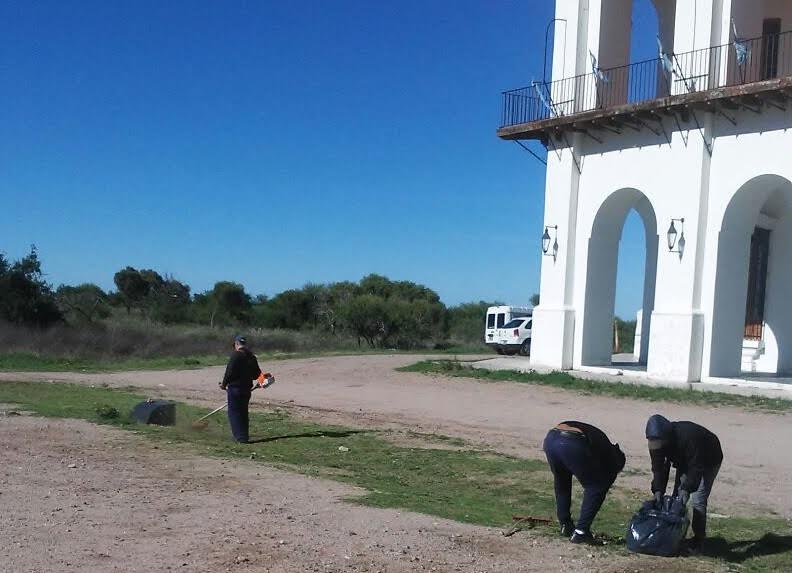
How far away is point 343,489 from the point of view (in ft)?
32.3

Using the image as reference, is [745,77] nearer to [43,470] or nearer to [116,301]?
[43,470]

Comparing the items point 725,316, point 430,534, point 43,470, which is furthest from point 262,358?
point 430,534

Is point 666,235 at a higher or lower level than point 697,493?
higher

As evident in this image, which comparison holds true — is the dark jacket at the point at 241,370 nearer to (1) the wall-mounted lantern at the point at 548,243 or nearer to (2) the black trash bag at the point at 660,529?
(2) the black trash bag at the point at 660,529

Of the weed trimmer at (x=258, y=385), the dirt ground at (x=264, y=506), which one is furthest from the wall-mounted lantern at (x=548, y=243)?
the weed trimmer at (x=258, y=385)

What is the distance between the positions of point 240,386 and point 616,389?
10726 mm

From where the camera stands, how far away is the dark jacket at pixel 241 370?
555 inches

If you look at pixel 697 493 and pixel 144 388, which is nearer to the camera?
pixel 697 493

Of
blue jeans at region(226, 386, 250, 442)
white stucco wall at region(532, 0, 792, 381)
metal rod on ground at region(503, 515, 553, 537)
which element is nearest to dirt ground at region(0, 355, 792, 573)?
metal rod on ground at region(503, 515, 553, 537)

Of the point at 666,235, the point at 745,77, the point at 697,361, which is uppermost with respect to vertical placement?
the point at 745,77

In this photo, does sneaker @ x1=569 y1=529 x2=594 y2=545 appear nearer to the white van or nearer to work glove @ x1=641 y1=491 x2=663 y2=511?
work glove @ x1=641 y1=491 x2=663 y2=511

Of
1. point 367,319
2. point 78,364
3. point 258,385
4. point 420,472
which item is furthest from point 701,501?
point 367,319

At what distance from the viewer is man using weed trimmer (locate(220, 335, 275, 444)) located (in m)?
14.0

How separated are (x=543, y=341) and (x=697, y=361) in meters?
5.02
